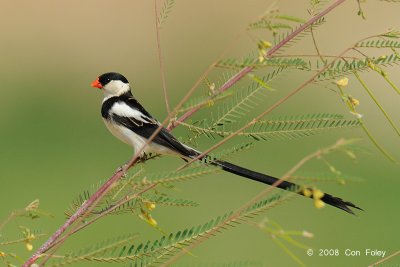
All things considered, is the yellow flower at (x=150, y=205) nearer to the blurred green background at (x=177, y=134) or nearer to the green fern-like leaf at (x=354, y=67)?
the green fern-like leaf at (x=354, y=67)

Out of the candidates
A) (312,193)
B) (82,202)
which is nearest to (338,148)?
(312,193)

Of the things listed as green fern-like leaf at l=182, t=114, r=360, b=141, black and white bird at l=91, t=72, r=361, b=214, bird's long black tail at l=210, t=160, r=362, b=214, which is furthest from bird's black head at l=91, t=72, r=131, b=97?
green fern-like leaf at l=182, t=114, r=360, b=141

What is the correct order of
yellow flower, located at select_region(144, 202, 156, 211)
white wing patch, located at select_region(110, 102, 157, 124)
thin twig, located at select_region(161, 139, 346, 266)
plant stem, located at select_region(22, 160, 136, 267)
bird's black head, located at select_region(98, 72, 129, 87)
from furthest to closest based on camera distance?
1. bird's black head, located at select_region(98, 72, 129, 87)
2. white wing patch, located at select_region(110, 102, 157, 124)
3. yellow flower, located at select_region(144, 202, 156, 211)
4. plant stem, located at select_region(22, 160, 136, 267)
5. thin twig, located at select_region(161, 139, 346, 266)

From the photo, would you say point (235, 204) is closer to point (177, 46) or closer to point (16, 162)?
point (16, 162)

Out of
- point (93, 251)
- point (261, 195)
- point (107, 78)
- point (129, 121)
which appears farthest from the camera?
point (107, 78)

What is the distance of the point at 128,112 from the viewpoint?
310cm

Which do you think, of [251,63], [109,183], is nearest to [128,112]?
[109,183]

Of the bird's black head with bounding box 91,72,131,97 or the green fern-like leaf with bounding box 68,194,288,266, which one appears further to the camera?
the bird's black head with bounding box 91,72,131,97

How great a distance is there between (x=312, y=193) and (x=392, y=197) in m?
6.15

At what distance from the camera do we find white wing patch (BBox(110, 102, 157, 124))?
10.0 ft

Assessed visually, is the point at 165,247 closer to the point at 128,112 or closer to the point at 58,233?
the point at 58,233

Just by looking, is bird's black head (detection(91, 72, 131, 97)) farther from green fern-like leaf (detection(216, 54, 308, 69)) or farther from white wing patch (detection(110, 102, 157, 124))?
green fern-like leaf (detection(216, 54, 308, 69))

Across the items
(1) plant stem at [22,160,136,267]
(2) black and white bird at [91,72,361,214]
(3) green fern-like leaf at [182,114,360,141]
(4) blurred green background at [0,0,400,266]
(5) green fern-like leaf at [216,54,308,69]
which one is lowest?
(1) plant stem at [22,160,136,267]

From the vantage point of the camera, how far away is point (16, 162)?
7.52 metres
